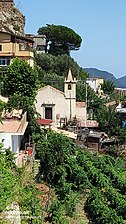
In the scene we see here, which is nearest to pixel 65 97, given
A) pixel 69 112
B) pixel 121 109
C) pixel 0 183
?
pixel 69 112

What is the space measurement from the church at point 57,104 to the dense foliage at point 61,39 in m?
21.6

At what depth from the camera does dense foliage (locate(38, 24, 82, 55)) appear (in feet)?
163

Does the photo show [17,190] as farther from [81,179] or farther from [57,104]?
[57,104]

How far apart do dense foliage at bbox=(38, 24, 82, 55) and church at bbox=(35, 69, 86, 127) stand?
21618 millimetres

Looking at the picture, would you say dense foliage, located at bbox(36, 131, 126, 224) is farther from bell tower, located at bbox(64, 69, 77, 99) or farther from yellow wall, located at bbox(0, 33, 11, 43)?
yellow wall, located at bbox(0, 33, 11, 43)

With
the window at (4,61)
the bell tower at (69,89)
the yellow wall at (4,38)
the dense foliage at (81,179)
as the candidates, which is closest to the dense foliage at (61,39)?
the yellow wall at (4,38)

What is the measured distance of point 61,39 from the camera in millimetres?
50125

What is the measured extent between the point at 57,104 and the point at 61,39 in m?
23.1

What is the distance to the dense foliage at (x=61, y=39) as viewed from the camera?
49.7 meters

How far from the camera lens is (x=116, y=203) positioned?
15.7 m

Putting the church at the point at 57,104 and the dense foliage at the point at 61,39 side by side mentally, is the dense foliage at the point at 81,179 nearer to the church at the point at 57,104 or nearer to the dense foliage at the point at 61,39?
the church at the point at 57,104

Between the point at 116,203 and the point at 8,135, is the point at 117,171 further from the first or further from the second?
the point at 8,135

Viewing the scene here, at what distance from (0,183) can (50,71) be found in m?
32.6

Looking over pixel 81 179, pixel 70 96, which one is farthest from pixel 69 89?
pixel 81 179
